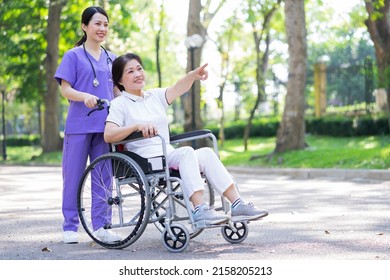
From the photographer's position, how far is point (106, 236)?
6926mm

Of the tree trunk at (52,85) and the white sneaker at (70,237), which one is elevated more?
the tree trunk at (52,85)

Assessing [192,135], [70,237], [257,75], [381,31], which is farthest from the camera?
[257,75]

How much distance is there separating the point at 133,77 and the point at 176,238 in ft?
4.14

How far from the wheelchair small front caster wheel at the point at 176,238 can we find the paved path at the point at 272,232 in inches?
2.5

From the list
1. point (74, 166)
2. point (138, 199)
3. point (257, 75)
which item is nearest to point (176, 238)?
point (138, 199)

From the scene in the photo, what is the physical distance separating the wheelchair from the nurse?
0.37 ft

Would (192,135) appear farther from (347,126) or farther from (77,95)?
(347,126)

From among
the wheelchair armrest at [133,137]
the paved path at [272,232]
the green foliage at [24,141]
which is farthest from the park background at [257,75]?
the wheelchair armrest at [133,137]

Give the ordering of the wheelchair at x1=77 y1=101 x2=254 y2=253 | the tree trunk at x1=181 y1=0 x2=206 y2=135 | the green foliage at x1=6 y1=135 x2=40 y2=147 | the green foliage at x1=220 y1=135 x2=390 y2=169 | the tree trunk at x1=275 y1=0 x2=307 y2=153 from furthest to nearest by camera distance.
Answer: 1. the green foliage at x1=6 y1=135 x2=40 y2=147
2. the tree trunk at x1=181 y1=0 x2=206 y2=135
3. the tree trunk at x1=275 y1=0 x2=307 y2=153
4. the green foliage at x1=220 y1=135 x2=390 y2=169
5. the wheelchair at x1=77 y1=101 x2=254 y2=253

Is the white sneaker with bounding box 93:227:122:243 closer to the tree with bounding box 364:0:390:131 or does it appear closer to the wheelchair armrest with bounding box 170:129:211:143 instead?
the wheelchair armrest with bounding box 170:129:211:143

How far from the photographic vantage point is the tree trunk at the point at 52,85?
101 feet

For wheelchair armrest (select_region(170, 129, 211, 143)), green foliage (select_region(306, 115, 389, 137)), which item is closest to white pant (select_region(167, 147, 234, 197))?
wheelchair armrest (select_region(170, 129, 211, 143))

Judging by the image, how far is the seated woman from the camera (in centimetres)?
652

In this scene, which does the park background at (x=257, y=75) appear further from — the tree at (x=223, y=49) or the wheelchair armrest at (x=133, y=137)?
the wheelchair armrest at (x=133, y=137)
